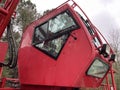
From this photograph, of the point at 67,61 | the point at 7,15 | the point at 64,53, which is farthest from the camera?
the point at 64,53

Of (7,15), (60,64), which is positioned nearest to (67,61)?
(60,64)

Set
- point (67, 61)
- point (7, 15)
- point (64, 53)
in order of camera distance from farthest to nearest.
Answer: point (64, 53)
point (67, 61)
point (7, 15)

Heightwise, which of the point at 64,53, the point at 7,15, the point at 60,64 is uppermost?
the point at 7,15

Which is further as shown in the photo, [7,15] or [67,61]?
[67,61]

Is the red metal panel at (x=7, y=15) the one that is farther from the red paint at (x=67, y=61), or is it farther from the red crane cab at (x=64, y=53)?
the red crane cab at (x=64, y=53)

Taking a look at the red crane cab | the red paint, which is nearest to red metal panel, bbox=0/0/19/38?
the red paint

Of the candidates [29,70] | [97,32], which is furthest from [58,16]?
[29,70]

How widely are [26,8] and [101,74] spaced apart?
23023 millimetres

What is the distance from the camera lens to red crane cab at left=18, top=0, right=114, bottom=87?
4.96 meters

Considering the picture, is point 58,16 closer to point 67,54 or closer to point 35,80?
point 67,54

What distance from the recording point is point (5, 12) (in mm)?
4820

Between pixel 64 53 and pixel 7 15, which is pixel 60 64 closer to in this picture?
pixel 64 53

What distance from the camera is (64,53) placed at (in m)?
5.20

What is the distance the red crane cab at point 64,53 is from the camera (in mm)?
4963
